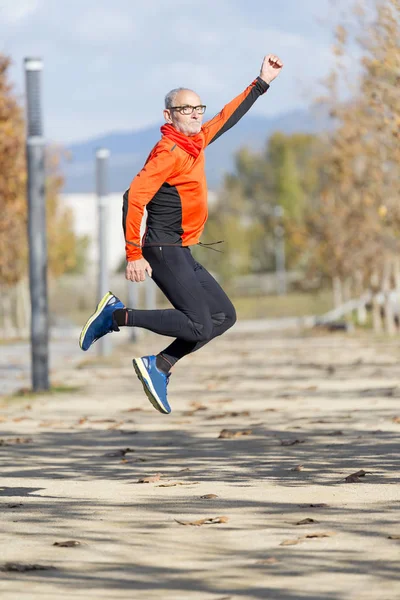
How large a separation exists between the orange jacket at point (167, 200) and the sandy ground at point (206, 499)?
4.79 ft

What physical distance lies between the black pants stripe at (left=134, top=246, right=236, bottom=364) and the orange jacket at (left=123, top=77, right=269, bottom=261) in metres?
0.10

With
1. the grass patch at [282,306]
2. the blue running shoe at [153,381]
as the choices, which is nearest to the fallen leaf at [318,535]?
the blue running shoe at [153,381]

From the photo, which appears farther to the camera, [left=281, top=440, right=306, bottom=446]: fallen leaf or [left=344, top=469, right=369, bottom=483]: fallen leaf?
[left=281, top=440, right=306, bottom=446]: fallen leaf

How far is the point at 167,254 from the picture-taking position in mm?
7742

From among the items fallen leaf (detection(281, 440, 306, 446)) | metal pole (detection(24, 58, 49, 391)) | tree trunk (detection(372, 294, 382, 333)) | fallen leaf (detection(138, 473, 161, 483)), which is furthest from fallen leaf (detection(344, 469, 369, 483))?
tree trunk (detection(372, 294, 382, 333))

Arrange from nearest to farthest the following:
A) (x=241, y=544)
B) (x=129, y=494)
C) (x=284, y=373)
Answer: (x=241, y=544)
(x=129, y=494)
(x=284, y=373)

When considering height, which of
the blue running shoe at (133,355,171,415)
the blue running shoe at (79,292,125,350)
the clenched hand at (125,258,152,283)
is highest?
the clenched hand at (125,258,152,283)

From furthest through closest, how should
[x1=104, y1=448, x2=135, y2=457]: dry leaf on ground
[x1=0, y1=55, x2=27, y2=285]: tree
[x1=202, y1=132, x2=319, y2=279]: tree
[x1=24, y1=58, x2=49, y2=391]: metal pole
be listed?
[x1=202, y1=132, x2=319, y2=279]: tree
[x1=0, y1=55, x2=27, y2=285]: tree
[x1=24, y1=58, x2=49, y2=391]: metal pole
[x1=104, y1=448, x2=135, y2=457]: dry leaf on ground

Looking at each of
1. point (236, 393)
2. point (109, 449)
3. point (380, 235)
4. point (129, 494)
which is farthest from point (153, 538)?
point (380, 235)

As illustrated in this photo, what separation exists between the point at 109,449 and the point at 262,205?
102246mm

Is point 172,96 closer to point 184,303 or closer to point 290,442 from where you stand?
point 184,303

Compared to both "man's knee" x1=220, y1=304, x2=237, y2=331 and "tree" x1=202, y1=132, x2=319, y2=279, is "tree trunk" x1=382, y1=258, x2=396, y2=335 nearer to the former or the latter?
"man's knee" x1=220, y1=304, x2=237, y2=331

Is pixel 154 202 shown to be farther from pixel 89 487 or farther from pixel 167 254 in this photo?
pixel 89 487

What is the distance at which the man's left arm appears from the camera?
8289mm
